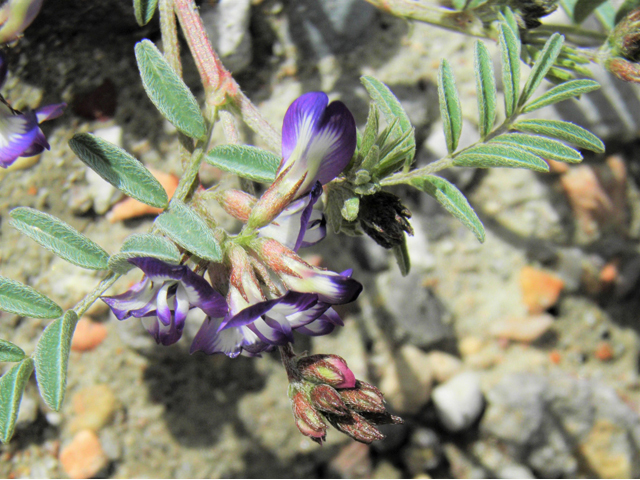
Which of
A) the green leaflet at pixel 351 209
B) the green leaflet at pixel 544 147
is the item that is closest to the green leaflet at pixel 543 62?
the green leaflet at pixel 544 147

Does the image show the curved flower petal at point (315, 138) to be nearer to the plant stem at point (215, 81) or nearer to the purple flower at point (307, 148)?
the purple flower at point (307, 148)

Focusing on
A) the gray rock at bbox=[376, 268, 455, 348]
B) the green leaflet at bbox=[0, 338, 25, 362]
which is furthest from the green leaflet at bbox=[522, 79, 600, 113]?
the green leaflet at bbox=[0, 338, 25, 362]

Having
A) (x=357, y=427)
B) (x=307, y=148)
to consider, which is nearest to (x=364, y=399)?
(x=357, y=427)

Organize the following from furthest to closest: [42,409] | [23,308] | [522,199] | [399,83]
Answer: [522,199] < [399,83] < [42,409] < [23,308]

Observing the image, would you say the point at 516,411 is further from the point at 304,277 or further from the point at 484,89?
the point at 304,277

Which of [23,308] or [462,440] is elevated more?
[23,308]

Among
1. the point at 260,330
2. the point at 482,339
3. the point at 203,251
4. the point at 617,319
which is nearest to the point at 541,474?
the point at 482,339

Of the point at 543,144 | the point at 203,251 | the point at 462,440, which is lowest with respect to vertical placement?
the point at 462,440

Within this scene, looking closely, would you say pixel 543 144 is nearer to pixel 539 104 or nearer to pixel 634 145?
pixel 539 104
